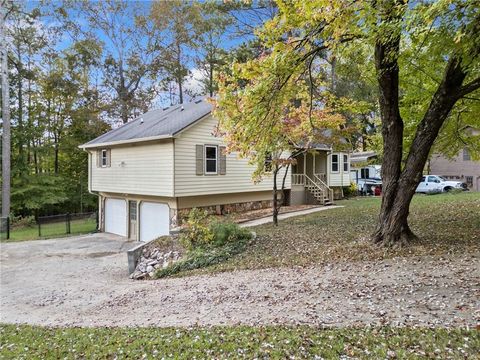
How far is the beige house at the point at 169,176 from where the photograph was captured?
13797 mm

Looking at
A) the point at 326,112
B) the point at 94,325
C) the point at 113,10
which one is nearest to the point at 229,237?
the point at 94,325

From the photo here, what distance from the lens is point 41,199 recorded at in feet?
73.5

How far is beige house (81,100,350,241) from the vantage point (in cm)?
1380

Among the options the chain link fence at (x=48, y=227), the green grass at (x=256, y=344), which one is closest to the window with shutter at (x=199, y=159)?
the chain link fence at (x=48, y=227)

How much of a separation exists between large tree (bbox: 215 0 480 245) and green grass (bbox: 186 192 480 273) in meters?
0.63

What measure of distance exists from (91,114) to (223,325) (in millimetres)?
24612

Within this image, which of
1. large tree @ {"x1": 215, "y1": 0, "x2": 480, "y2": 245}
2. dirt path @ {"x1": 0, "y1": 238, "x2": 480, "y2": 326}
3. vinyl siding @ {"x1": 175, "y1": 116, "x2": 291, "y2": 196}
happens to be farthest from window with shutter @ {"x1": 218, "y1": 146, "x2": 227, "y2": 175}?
large tree @ {"x1": 215, "y1": 0, "x2": 480, "y2": 245}

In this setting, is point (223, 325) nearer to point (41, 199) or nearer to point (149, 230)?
point (149, 230)

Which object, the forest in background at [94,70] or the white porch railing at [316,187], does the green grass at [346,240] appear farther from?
the forest in background at [94,70]

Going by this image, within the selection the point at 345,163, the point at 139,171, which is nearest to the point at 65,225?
the point at 139,171

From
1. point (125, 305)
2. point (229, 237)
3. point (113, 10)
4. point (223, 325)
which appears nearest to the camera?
point (223, 325)

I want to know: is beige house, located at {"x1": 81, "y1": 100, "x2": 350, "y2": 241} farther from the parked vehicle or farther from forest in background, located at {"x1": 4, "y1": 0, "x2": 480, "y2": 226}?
the parked vehicle

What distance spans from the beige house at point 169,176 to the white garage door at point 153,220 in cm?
3

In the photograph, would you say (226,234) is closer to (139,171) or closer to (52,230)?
(139,171)
